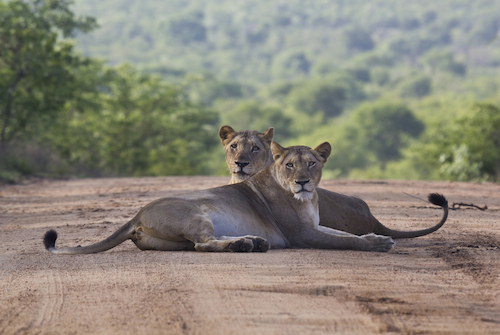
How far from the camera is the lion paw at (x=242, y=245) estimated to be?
487 centimetres

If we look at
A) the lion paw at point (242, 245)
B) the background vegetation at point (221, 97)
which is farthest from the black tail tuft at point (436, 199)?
the background vegetation at point (221, 97)

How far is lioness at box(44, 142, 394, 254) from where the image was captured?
195 inches

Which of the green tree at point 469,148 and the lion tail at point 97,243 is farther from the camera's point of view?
the green tree at point 469,148

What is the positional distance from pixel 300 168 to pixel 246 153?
4.84ft

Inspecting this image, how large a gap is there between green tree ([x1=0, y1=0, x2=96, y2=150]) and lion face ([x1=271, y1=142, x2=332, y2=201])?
42.0 ft

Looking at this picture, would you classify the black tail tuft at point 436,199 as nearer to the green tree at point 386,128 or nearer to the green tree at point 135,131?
the green tree at point 135,131

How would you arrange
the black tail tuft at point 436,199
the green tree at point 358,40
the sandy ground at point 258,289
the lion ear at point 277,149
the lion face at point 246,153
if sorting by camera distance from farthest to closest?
the green tree at point 358,40
the lion face at point 246,153
the black tail tuft at point 436,199
the lion ear at point 277,149
the sandy ground at point 258,289

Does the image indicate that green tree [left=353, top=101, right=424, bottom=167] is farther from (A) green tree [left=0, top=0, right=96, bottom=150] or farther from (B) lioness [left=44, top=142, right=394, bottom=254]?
(B) lioness [left=44, top=142, right=394, bottom=254]

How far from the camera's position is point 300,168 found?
5.32 meters

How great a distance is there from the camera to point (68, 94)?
17.8m

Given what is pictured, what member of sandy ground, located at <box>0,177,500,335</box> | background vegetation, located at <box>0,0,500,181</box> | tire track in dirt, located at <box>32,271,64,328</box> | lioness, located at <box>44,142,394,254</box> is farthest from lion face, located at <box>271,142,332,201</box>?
background vegetation, located at <box>0,0,500,181</box>

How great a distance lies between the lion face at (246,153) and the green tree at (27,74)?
11288 millimetres

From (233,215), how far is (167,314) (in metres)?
1.82

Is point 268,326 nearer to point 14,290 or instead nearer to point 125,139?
point 14,290
